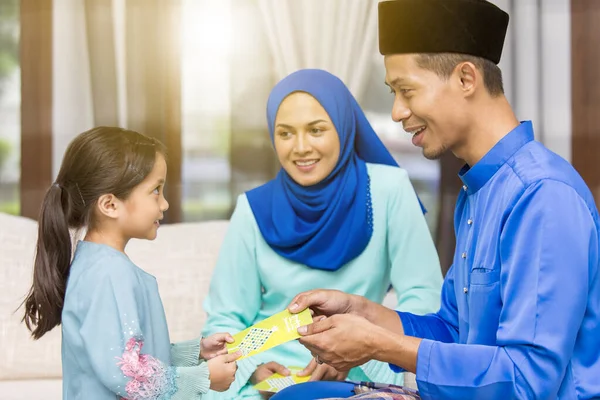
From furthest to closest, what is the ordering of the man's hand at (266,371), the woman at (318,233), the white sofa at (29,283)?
the white sofa at (29,283) < the woman at (318,233) < the man's hand at (266,371)

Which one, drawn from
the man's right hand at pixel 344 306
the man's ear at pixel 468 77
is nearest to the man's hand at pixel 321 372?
the man's right hand at pixel 344 306

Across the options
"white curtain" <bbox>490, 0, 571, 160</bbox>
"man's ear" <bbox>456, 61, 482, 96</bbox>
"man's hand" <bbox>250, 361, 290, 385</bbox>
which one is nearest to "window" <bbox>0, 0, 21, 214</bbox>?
"man's hand" <bbox>250, 361, 290, 385</bbox>

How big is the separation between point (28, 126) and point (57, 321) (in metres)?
2.17

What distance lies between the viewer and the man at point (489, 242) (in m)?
1.48

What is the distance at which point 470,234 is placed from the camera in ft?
5.75

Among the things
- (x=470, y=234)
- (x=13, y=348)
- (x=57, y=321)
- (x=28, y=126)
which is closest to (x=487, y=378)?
(x=470, y=234)

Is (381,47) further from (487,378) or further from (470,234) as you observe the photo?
(487,378)

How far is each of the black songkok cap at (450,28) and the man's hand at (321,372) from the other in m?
0.97

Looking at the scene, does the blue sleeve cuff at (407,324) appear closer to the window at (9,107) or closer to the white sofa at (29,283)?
the white sofa at (29,283)

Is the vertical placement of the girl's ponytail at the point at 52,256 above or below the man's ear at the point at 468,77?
below

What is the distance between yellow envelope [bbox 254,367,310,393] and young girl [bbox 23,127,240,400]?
36 centimetres

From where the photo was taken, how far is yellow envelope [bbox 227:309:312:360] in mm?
1751

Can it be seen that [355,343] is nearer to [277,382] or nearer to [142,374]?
[142,374]

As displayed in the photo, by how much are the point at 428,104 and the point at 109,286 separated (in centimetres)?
80
